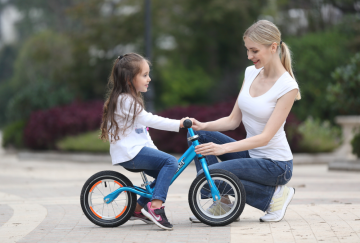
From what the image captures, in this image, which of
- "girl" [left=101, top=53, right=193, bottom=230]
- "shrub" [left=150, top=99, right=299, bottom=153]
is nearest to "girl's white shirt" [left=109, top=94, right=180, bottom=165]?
"girl" [left=101, top=53, right=193, bottom=230]

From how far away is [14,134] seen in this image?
1766 cm

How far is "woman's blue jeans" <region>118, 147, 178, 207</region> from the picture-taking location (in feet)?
15.2

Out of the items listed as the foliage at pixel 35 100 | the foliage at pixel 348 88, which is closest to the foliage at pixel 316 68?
the foliage at pixel 348 88

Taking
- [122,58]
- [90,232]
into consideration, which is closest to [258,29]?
[122,58]

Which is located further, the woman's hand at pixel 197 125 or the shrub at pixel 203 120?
the shrub at pixel 203 120

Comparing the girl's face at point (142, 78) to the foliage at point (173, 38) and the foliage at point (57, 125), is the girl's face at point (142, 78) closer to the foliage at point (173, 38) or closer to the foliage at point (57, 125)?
the foliage at point (57, 125)

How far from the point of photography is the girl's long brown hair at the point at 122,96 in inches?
184

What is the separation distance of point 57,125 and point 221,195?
1133 cm

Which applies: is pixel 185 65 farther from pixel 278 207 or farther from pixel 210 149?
pixel 210 149

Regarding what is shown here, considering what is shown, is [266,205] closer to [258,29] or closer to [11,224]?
[258,29]

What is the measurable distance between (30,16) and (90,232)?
56.6 meters

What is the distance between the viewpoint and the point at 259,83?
199 inches

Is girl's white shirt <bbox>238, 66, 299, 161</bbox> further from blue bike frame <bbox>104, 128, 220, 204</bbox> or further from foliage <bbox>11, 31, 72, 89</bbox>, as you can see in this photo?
foliage <bbox>11, 31, 72, 89</bbox>

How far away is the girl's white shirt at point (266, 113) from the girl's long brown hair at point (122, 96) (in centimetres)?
99
